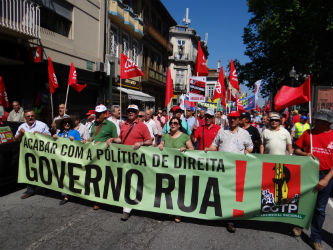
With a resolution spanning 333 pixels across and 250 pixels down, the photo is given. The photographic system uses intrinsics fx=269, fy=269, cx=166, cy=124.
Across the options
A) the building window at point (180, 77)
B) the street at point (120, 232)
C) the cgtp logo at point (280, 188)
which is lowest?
the street at point (120, 232)

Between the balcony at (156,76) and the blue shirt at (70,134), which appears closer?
the blue shirt at (70,134)

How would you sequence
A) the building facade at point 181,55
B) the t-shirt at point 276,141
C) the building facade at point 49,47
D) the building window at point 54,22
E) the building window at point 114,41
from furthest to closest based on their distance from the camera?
the building facade at point 181,55, the building window at point 114,41, the building window at point 54,22, the building facade at point 49,47, the t-shirt at point 276,141

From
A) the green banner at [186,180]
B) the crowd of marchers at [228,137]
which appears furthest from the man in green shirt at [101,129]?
the green banner at [186,180]

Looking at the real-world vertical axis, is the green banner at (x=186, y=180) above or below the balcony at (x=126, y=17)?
below

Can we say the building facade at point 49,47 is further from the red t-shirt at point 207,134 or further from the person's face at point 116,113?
the red t-shirt at point 207,134

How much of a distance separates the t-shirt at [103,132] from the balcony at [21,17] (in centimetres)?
613

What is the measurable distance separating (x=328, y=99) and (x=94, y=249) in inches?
456

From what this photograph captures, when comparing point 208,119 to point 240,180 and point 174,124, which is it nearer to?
point 174,124

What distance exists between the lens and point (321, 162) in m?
3.53

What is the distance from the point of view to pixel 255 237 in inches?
145

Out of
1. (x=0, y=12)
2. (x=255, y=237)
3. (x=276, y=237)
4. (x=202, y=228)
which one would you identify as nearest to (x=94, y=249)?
(x=202, y=228)

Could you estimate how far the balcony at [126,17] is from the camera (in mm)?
15312

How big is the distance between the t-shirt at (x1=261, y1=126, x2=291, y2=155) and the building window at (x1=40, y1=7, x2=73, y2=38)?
1012 centimetres

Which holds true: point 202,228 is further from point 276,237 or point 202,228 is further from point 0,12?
point 0,12
